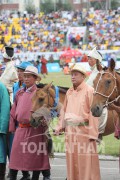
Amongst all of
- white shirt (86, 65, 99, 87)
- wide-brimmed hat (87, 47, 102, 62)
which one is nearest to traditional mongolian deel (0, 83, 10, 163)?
white shirt (86, 65, 99, 87)

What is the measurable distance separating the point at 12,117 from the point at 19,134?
0.31 meters

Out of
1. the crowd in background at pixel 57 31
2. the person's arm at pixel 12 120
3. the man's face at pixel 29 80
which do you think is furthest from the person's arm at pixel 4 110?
the crowd in background at pixel 57 31

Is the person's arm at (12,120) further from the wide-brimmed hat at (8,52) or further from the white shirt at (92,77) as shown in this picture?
the wide-brimmed hat at (8,52)

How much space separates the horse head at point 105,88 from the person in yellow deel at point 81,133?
0.25 meters

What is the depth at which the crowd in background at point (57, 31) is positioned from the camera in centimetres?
5400

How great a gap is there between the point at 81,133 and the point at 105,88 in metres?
0.71

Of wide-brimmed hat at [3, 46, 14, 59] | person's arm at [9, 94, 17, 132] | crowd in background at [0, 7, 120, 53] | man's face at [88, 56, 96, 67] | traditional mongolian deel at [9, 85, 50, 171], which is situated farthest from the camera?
crowd in background at [0, 7, 120, 53]

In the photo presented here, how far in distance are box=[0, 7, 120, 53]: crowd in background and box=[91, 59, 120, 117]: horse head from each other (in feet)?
143

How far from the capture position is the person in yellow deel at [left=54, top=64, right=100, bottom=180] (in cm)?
812

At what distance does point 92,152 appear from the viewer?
322 inches

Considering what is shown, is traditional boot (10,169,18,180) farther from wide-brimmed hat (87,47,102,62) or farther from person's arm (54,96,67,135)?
wide-brimmed hat (87,47,102,62)

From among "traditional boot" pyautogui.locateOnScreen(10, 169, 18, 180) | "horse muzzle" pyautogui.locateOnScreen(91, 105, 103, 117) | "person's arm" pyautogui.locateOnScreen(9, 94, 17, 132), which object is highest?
"horse muzzle" pyautogui.locateOnScreen(91, 105, 103, 117)

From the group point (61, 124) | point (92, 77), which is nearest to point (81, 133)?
point (61, 124)

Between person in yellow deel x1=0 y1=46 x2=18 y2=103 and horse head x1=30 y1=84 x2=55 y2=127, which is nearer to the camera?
horse head x1=30 y1=84 x2=55 y2=127
